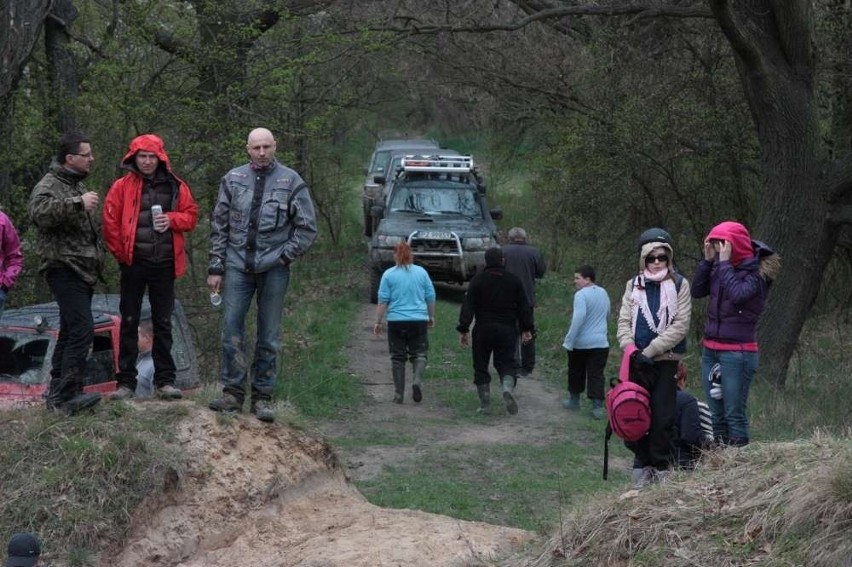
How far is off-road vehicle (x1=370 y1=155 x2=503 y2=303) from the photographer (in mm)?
20625

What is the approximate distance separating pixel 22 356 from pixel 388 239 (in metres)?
11.4

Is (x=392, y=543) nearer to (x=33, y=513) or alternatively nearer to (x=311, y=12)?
(x=33, y=513)

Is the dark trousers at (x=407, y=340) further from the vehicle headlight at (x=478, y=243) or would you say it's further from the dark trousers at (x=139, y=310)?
the vehicle headlight at (x=478, y=243)

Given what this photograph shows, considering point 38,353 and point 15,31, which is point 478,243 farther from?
point 38,353

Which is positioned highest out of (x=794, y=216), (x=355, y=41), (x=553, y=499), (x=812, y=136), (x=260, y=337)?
(x=355, y=41)

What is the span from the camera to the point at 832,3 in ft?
53.4

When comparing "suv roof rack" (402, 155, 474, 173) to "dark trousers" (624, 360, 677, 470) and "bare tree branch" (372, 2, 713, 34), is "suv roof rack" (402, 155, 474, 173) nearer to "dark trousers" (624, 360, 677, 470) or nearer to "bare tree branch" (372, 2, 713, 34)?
"bare tree branch" (372, 2, 713, 34)

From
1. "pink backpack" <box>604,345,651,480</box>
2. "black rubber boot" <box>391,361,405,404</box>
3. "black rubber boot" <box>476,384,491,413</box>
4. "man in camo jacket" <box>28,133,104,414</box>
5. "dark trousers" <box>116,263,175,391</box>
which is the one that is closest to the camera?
"pink backpack" <box>604,345,651,480</box>

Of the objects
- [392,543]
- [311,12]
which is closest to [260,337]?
[392,543]

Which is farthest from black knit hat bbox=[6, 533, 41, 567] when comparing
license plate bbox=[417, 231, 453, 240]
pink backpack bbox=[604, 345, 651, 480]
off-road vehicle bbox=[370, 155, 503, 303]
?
license plate bbox=[417, 231, 453, 240]

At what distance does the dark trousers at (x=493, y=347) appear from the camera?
1327cm

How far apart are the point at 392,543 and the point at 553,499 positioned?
2368mm

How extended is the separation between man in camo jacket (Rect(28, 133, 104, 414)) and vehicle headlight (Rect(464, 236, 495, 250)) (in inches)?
517

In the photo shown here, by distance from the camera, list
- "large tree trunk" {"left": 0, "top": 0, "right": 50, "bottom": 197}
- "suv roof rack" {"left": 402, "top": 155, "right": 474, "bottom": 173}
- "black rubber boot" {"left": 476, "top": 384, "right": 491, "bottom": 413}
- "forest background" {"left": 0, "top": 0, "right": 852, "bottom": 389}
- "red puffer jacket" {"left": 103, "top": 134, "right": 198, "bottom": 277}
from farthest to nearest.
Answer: "suv roof rack" {"left": 402, "top": 155, "right": 474, "bottom": 173} → "forest background" {"left": 0, "top": 0, "right": 852, "bottom": 389} → "black rubber boot" {"left": 476, "top": 384, "right": 491, "bottom": 413} → "large tree trunk" {"left": 0, "top": 0, "right": 50, "bottom": 197} → "red puffer jacket" {"left": 103, "top": 134, "right": 198, "bottom": 277}
